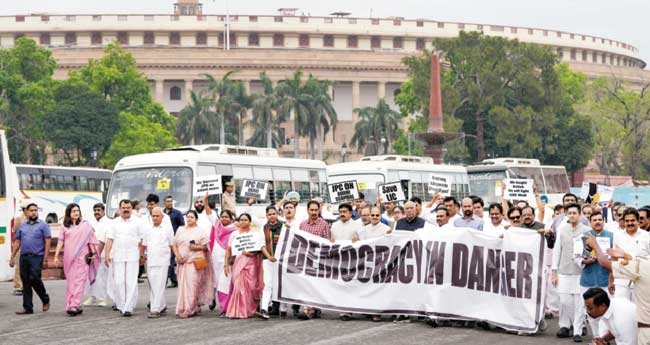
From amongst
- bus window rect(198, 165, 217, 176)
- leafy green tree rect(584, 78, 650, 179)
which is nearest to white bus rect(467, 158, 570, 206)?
bus window rect(198, 165, 217, 176)

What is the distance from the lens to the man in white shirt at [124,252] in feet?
59.3

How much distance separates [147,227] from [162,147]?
198 feet

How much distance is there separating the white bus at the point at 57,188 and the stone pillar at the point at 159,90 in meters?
64.1

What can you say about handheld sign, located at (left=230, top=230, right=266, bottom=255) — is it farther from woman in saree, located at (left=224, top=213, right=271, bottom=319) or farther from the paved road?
the paved road

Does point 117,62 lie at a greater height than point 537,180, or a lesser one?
A: greater

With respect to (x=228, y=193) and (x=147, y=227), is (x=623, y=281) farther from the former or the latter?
(x=228, y=193)

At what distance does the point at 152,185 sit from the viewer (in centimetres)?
2895

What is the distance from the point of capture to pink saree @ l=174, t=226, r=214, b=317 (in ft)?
57.4

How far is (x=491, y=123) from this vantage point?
249 feet

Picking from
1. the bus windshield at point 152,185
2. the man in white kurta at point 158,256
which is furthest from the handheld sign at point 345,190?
the man in white kurta at point 158,256

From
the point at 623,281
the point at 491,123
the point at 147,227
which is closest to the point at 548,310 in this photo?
the point at 623,281

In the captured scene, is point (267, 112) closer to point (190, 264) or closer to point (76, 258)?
point (76, 258)

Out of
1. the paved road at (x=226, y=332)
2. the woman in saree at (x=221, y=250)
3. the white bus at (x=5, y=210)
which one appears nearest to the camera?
the paved road at (x=226, y=332)

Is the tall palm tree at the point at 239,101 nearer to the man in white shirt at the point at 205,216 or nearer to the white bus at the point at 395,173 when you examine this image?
the white bus at the point at 395,173
